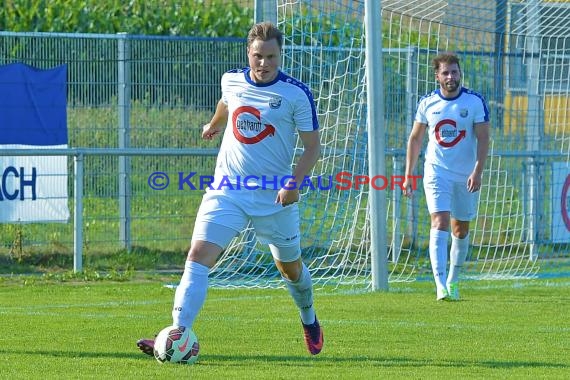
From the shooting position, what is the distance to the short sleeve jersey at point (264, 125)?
7.67m

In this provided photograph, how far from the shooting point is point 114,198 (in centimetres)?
1484

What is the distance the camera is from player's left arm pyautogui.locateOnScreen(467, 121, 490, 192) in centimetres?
1127

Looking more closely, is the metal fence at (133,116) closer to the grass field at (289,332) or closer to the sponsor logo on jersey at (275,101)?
the grass field at (289,332)

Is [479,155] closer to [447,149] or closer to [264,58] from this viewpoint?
[447,149]

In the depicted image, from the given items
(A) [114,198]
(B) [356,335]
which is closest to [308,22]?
(A) [114,198]

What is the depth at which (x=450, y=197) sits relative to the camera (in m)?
11.6

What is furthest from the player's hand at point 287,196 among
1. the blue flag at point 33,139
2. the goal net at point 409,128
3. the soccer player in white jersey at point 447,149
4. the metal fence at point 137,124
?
the blue flag at point 33,139

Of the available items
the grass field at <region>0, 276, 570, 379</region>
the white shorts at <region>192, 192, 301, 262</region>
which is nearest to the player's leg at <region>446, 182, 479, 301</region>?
the grass field at <region>0, 276, 570, 379</region>

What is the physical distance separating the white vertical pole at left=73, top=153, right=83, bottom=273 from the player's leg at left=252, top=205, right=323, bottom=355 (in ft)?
19.5

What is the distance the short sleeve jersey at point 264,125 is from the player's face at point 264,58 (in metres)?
0.08

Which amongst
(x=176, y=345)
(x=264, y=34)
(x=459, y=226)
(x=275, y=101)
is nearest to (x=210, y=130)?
(x=275, y=101)

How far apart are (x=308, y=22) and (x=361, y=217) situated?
2.20 metres

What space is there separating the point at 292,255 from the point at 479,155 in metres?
3.99

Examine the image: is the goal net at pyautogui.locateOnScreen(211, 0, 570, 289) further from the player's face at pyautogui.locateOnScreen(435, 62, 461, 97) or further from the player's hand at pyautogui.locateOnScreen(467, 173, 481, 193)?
the player's hand at pyautogui.locateOnScreen(467, 173, 481, 193)
